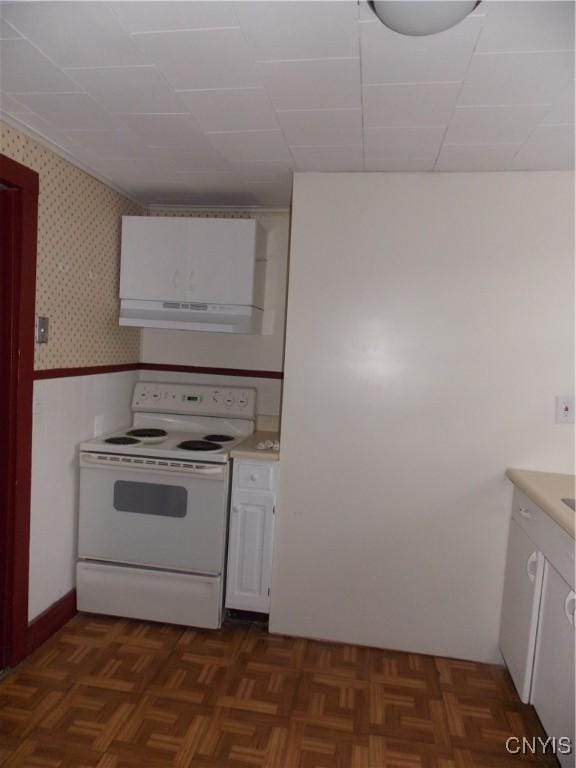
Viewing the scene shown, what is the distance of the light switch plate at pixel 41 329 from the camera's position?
7.48 feet

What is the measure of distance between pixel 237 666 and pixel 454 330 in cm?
177

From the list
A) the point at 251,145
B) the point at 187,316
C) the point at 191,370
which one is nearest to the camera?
the point at 251,145

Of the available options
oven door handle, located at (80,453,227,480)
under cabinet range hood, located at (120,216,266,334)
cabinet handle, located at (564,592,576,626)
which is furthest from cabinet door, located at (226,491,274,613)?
cabinet handle, located at (564,592,576,626)

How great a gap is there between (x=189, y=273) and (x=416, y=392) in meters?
1.31

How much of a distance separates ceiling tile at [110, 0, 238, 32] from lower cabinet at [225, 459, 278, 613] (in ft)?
5.81

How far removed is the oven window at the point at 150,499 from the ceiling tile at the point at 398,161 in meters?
1.72

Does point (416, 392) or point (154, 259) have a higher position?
point (154, 259)

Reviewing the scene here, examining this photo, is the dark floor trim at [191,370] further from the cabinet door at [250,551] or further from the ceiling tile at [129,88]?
the ceiling tile at [129,88]

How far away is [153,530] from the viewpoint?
259 centimetres

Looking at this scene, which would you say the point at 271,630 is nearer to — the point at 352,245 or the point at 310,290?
the point at 310,290

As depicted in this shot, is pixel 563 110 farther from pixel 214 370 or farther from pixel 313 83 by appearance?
pixel 214 370

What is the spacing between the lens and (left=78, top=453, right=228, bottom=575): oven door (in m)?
2.54

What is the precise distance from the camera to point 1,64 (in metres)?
1.62

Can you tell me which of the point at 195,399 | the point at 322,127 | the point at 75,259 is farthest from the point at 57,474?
the point at 322,127
